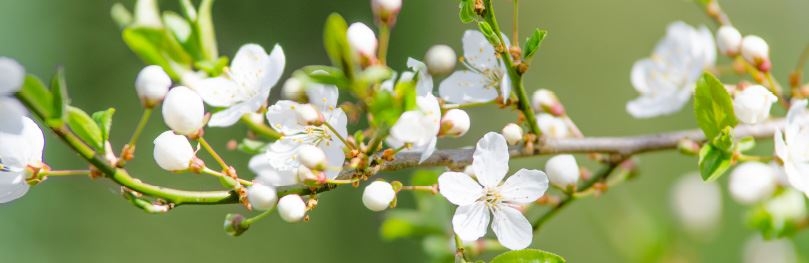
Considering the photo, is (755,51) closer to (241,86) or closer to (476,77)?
(476,77)

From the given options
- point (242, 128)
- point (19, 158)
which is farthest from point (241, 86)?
point (242, 128)

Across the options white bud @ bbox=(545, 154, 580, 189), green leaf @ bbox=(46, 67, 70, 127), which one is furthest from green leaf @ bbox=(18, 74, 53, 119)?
white bud @ bbox=(545, 154, 580, 189)

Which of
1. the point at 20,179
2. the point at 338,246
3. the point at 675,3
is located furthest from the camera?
the point at 675,3

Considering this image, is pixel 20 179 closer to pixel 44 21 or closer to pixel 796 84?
pixel 796 84

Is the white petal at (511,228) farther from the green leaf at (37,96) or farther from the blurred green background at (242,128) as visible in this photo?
the blurred green background at (242,128)

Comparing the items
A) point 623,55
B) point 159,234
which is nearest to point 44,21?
point 159,234

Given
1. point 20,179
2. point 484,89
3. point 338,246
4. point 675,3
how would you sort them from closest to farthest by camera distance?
Result: point 20,179 → point 484,89 → point 338,246 → point 675,3
